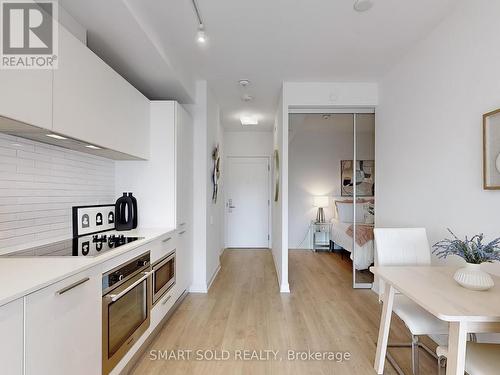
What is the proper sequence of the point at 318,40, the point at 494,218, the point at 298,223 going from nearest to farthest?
the point at 494,218 → the point at 318,40 → the point at 298,223

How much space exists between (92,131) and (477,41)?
267cm

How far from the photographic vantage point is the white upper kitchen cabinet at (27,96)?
117 centimetres

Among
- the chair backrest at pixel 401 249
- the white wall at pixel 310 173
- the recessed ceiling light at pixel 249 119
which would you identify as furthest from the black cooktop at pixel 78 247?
the white wall at pixel 310 173

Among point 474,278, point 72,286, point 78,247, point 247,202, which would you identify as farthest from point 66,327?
point 247,202

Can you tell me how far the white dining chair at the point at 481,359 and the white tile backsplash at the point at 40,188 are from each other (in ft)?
8.05

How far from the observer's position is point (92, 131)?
5.82 ft

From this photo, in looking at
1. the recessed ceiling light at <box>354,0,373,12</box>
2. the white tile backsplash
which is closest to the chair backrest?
the recessed ceiling light at <box>354,0,373,12</box>

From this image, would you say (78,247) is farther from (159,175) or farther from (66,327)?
(159,175)

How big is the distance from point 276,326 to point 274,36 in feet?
8.55

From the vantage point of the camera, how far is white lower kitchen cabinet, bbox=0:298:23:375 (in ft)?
3.00

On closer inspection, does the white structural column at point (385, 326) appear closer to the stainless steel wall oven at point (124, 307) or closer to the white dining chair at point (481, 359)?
the white dining chair at point (481, 359)

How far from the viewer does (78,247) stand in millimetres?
1751

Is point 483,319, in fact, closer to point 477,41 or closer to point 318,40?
point 477,41

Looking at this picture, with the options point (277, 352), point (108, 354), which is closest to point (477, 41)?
point (277, 352)
